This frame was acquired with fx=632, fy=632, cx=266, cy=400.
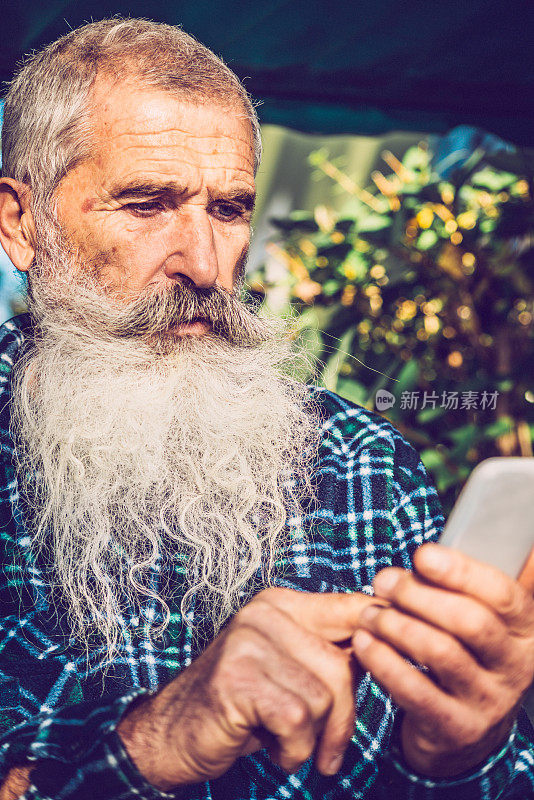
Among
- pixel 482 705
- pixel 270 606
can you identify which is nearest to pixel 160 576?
pixel 270 606

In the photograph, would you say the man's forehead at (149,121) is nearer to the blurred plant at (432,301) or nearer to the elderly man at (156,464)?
the elderly man at (156,464)

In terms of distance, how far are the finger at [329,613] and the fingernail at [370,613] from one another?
0.02 metres

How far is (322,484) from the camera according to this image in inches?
52.8

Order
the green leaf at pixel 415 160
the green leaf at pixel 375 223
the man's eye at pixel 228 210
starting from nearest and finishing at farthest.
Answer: the man's eye at pixel 228 210 < the green leaf at pixel 375 223 < the green leaf at pixel 415 160

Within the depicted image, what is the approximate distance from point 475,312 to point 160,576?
70.0 inches

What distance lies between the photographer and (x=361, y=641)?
0.67 metres

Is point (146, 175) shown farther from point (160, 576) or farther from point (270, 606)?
point (270, 606)

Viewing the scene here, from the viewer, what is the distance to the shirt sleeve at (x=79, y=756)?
0.75 metres

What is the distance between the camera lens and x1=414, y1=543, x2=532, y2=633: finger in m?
0.61

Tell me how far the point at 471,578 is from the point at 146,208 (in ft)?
3.39

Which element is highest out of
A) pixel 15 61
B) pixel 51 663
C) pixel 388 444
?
pixel 15 61

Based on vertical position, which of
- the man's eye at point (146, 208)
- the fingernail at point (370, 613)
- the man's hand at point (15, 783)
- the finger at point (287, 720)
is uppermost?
the man's eye at point (146, 208)

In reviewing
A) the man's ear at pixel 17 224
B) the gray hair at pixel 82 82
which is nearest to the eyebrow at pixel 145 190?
the gray hair at pixel 82 82

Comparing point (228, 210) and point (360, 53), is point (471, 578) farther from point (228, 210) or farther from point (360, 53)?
point (360, 53)
